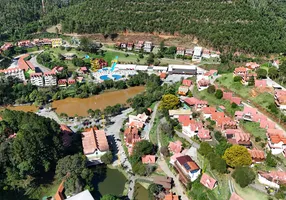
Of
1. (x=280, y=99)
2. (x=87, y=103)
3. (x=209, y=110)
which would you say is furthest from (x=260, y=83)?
(x=87, y=103)

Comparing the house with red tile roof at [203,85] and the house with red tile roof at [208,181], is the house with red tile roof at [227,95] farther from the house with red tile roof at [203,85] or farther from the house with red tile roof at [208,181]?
the house with red tile roof at [208,181]

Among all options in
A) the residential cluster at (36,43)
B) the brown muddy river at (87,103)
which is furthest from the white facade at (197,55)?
the residential cluster at (36,43)

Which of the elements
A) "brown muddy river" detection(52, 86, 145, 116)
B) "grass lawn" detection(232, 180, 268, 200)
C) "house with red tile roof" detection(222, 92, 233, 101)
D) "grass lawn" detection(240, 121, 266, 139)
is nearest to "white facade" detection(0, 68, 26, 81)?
"brown muddy river" detection(52, 86, 145, 116)

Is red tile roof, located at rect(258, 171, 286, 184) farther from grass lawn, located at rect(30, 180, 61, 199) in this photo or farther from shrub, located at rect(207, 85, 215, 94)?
grass lawn, located at rect(30, 180, 61, 199)

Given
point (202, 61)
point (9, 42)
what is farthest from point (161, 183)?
point (9, 42)

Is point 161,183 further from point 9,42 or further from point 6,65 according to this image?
point 9,42

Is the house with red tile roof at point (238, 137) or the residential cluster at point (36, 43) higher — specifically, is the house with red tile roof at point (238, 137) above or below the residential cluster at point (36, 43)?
above
